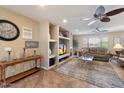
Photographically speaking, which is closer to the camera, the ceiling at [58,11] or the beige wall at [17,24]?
the ceiling at [58,11]

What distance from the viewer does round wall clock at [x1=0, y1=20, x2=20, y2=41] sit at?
2744mm

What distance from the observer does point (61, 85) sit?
255 centimetres

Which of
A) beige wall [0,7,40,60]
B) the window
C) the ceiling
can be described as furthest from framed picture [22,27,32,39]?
the window

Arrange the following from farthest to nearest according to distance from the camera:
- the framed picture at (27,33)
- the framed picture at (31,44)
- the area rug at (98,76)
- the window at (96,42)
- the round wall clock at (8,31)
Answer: the window at (96,42), the framed picture at (31,44), the framed picture at (27,33), the round wall clock at (8,31), the area rug at (98,76)

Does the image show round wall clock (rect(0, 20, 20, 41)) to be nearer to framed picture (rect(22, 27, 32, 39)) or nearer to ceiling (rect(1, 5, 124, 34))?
framed picture (rect(22, 27, 32, 39))

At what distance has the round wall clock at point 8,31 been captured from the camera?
9.00 ft

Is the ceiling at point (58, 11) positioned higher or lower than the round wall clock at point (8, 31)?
higher

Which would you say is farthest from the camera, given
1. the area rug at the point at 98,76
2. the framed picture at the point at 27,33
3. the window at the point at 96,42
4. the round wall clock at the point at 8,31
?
the window at the point at 96,42

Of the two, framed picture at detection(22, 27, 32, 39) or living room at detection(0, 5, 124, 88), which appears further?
framed picture at detection(22, 27, 32, 39)

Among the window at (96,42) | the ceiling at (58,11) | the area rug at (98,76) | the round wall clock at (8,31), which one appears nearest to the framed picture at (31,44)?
the round wall clock at (8,31)

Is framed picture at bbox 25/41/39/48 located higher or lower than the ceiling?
lower

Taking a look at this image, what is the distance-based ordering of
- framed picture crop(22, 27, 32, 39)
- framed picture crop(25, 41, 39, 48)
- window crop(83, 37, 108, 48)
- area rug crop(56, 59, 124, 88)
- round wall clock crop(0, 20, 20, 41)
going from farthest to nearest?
1. window crop(83, 37, 108, 48)
2. framed picture crop(25, 41, 39, 48)
3. framed picture crop(22, 27, 32, 39)
4. round wall clock crop(0, 20, 20, 41)
5. area rug crop(56, 59, 124, 88)

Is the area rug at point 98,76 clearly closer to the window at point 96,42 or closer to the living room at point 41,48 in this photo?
the living room at point 41,48
